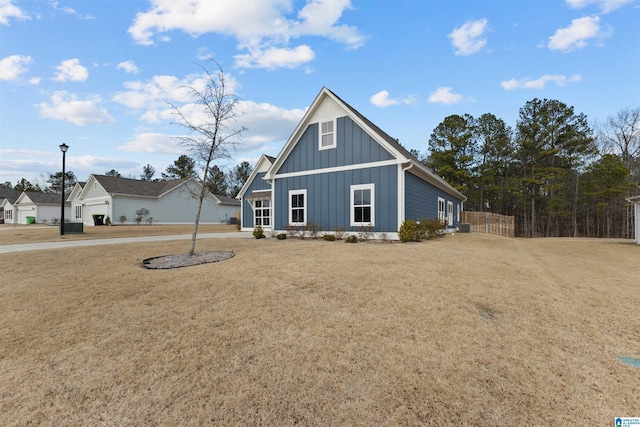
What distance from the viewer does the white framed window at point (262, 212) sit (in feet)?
68.1

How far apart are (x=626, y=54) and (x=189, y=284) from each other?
67.0ft

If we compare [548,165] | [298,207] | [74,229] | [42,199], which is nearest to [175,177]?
[42,199]

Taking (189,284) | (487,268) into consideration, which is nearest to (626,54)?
(487,268)

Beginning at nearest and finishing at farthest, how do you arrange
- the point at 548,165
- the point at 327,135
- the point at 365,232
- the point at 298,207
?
the point at 365,232
the point at 327,135
the point at 298,207
the point at 548,165

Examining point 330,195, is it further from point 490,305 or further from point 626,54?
point 626,54

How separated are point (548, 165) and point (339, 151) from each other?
96.7 ft

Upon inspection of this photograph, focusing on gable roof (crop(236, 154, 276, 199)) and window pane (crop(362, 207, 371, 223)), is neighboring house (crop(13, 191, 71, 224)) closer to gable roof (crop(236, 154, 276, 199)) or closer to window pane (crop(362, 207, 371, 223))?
gable roof (crop(236, 154, 276, 199))

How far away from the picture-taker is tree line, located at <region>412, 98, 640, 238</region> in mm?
28156

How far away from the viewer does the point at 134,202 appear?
3094cm

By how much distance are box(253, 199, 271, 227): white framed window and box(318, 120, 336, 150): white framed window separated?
26.0ft

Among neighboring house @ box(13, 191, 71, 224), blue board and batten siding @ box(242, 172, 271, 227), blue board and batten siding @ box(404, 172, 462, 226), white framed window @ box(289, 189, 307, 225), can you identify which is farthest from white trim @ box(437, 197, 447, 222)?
neighboring house @ box(13, 191, 71, 224)

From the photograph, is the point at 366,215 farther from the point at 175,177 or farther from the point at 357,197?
the point at 175,177

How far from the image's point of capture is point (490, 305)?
4.86 m

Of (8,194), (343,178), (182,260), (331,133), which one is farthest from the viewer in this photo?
(8,194)
